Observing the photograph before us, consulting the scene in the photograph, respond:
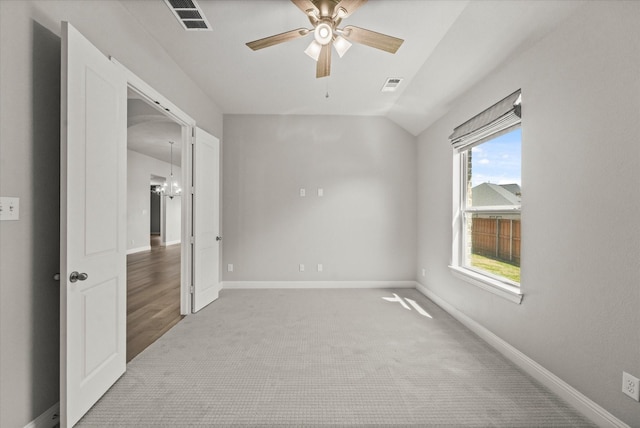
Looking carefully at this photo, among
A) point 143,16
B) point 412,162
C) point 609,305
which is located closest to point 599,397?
point 609,305

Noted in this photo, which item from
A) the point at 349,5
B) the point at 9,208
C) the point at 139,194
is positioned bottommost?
the point at 9,208

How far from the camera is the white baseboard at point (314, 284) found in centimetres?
442

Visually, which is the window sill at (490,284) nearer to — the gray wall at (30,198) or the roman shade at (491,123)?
the roman shade at (491,123)

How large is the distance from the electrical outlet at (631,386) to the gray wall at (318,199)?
3.08m

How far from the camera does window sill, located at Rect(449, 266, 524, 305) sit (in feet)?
7.45

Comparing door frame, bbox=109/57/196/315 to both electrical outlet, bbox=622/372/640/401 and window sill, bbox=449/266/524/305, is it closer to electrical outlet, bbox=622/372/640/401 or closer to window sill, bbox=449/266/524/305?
window sill, bbox=449/266/524/305

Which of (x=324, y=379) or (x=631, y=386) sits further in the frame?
(x=324, y=379)

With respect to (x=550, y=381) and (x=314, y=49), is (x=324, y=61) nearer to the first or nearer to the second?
(x=314, y=49)

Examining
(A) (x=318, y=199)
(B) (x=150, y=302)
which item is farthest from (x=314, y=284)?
(B) (x=150, y=302)

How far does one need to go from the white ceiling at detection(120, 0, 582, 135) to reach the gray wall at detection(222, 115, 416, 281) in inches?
19.8

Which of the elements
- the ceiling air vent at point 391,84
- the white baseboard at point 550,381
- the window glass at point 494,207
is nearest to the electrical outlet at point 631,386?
the white baseboard at point 550,381

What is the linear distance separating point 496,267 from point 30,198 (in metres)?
3.65

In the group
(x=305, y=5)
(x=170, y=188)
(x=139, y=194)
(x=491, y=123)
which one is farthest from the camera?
(x=170, y=188)

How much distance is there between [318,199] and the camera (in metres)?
4.48
